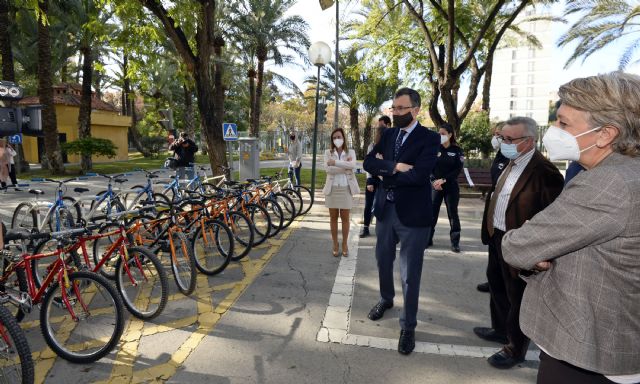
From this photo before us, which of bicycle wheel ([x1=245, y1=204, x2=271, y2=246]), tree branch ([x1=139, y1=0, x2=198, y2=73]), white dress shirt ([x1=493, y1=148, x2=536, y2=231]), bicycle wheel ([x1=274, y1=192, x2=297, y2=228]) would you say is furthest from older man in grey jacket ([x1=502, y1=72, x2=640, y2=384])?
tree branch ([x1=139, y1=0, x2=198, y2=73])

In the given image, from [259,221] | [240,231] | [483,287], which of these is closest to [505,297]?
[483,287]

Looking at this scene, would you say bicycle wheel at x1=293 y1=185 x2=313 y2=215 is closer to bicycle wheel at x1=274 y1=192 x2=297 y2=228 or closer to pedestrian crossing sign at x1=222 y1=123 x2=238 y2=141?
bicycle wheel at x1=274 y1=192 x2=297 y2=228

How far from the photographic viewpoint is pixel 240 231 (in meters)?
5.83

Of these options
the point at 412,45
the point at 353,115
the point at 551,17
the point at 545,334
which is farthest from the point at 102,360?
the point at 353,115

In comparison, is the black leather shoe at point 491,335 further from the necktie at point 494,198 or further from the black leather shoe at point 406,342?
the necktie at point 494,198

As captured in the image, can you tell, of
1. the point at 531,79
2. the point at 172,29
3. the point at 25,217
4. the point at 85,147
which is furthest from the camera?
the point at 531,79

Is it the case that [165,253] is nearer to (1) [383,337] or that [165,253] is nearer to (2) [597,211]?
(1) [383,337]

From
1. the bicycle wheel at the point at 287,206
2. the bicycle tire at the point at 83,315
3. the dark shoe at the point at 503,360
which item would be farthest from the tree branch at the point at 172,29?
the dark shoe at the point at 503,360

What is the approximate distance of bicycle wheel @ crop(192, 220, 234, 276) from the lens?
199 inches

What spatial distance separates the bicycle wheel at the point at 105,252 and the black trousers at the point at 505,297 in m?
3.43

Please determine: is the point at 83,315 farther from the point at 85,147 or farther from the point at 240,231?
the point at 85,147

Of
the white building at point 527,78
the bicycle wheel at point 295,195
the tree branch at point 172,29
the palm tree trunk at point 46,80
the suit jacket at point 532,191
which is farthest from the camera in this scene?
the white building at point 527,78

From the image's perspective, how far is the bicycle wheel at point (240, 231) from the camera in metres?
5.64

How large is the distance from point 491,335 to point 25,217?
22.1 ft
